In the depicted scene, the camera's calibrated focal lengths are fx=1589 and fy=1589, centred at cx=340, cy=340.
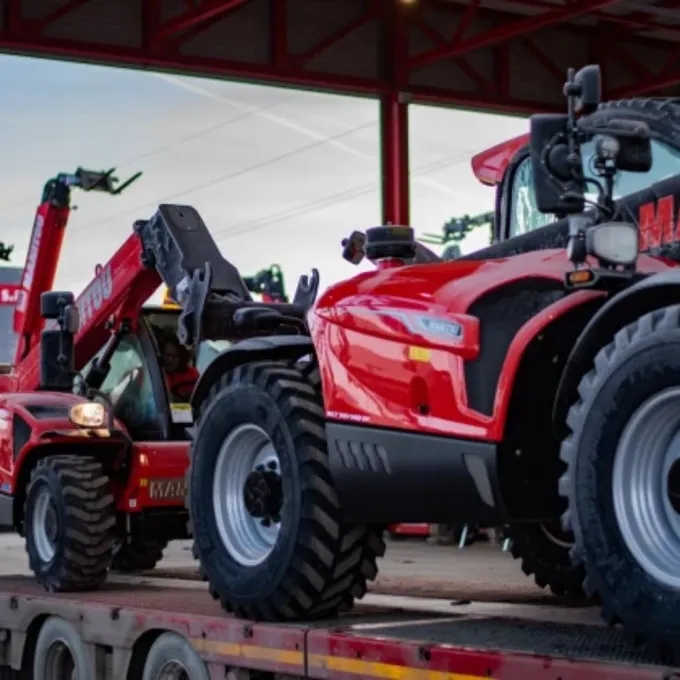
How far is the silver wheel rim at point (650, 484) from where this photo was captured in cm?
446

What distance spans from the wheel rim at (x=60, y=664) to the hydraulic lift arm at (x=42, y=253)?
3760mm

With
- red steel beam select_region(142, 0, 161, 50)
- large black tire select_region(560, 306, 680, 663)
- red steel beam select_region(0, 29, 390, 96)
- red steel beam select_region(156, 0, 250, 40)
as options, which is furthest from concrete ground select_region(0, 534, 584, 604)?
red steel beam select_region(156, 0, 250, 40)

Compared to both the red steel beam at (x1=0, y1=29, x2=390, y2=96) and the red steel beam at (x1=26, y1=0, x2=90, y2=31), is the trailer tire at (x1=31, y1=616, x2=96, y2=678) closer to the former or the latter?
the red steel beam at (x1=0, y1=29, x2=390, y2=96)

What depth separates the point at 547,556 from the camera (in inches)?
271

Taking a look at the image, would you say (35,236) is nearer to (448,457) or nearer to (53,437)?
(53,437)

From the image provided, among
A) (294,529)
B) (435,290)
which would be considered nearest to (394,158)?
(294,529)

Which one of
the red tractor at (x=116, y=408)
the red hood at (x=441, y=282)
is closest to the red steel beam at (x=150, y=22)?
the red tractor at (x=116, y=408)

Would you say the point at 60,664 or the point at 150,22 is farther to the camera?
the point at 150,22

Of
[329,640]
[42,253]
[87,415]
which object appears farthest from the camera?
[42,253]

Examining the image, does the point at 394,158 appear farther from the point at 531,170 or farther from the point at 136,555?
the point at 531,170

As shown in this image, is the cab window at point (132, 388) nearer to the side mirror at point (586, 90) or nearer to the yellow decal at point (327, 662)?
the yellow decal at point (327, 662)

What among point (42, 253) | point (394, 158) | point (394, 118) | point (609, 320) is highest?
point (394, 118)

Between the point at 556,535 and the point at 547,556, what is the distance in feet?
0.44

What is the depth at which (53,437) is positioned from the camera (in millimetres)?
9156
